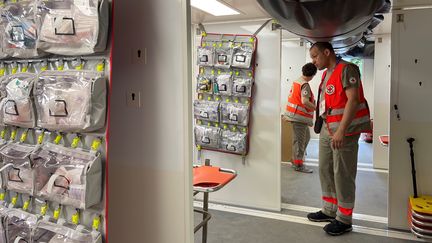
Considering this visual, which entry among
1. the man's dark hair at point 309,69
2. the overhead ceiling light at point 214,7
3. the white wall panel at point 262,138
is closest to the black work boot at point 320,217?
the white wall panel at point 262,138

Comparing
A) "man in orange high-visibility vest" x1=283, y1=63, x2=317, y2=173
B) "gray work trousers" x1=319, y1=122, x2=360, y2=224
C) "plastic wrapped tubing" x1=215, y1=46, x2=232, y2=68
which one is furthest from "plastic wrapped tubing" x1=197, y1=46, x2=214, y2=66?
"man in orange high-visibility vest" x1=283, y1=63, x2=317, y2=173

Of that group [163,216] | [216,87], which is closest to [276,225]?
[216,87]

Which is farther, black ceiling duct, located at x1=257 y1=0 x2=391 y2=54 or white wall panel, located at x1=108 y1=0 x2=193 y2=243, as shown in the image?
black ceiling duct, located at x1=257 y1=0 x2=391 y2=54

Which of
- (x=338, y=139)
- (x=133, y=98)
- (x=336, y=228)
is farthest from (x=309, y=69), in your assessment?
(x=133, y=98)

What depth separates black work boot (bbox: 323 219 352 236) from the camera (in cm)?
316

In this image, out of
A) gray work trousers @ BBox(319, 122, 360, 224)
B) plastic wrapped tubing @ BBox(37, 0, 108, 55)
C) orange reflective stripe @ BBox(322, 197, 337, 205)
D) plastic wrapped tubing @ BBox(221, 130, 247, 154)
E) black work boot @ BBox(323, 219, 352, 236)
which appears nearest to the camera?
plastic wrapped tubing @ BBox(37, 0, 108, 55)

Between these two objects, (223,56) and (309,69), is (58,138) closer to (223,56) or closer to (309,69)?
(223,56)

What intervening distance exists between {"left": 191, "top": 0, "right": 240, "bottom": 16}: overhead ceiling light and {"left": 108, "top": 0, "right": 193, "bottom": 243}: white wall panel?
54.1 inches

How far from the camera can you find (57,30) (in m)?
1.68

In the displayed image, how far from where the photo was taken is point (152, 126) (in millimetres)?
1818

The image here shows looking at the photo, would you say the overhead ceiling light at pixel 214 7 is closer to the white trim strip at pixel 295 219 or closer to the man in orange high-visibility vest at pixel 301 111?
the man in orange high-visibility vest at pixel 301 111

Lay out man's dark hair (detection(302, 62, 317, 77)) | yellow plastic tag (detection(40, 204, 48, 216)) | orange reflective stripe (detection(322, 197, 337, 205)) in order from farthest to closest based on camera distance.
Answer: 1. man's dark hair (detection(302, 62, 317, 77))
2. orange reflective stripe (detection(322, 197, 337, 205))
3. yellow plastic tag (detection(40, 204, 48, 216))

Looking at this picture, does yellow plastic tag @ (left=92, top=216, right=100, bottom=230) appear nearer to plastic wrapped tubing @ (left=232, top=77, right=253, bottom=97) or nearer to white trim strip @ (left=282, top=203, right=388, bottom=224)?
plastic wrapped tubing @ (left=232, top=77, right=253, bottom=97)

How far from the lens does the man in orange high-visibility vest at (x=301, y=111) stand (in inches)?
192
